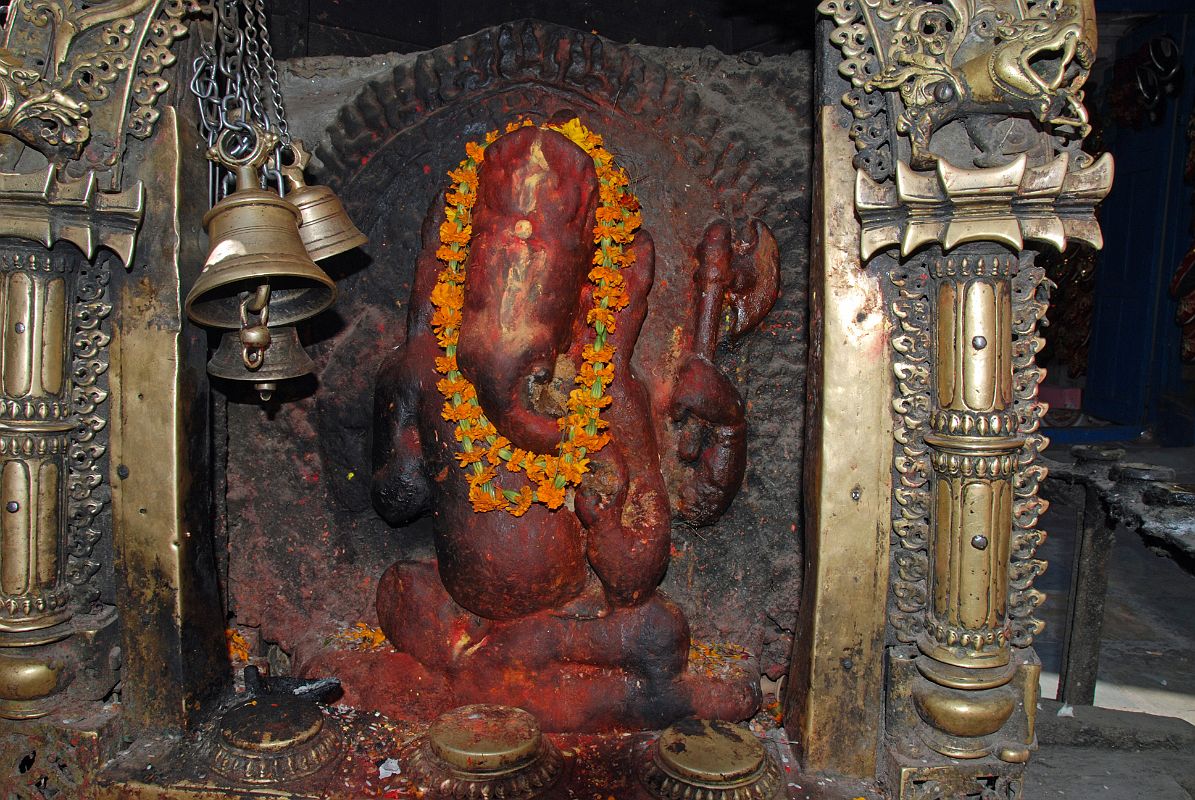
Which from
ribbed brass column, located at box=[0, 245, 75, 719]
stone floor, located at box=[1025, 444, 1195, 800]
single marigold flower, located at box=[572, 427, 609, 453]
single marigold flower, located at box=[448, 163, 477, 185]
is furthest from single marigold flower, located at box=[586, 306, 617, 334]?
stone floor, located at box=[1025, 444, 1195, 800]

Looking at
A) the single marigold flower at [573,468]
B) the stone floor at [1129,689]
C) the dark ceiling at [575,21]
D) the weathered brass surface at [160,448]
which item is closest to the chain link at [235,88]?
the weathered brass surface at [160,448]

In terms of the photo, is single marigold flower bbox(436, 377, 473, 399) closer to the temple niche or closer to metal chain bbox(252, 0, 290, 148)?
the temple niche

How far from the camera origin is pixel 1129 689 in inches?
183

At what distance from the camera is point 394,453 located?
295 centimetres

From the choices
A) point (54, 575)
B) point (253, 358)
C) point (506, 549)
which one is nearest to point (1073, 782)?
point (506, 549)

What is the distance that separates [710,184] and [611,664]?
1.54 meters

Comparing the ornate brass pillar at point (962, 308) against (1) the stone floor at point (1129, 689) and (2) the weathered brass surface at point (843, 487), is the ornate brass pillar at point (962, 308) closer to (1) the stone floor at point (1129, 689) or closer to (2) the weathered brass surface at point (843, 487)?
(2) the weathered brass surface at point (843, 487)

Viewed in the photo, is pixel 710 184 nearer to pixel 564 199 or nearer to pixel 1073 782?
pixel 564 199

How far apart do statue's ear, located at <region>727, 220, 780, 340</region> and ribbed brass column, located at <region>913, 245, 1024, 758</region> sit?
67 centimetres

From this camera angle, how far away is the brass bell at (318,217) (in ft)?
8.55

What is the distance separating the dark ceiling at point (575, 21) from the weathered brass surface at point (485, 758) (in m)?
2.73

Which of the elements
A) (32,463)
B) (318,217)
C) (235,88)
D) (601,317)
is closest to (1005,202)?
(601,317)

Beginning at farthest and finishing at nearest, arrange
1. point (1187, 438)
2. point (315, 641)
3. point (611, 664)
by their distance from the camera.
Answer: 1. point (1187, 438)
2. point (315, 641)
3. point (611, 664)

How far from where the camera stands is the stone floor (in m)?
3.38
